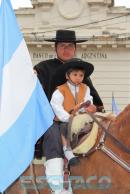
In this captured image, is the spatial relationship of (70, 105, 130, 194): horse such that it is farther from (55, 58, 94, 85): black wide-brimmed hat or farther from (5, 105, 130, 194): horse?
(55, 58, 94, 85): black wide-brimmed hat

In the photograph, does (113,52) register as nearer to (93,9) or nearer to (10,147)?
(93,9)

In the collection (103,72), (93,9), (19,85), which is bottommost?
(103,72)

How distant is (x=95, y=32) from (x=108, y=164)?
20874 millimetres

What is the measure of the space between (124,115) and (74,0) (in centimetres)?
2178

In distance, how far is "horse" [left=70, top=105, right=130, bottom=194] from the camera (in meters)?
4.89

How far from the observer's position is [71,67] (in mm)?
5652

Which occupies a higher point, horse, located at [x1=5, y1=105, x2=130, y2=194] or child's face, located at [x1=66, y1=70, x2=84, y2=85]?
child's face, located at [x1=66, y1=70, x2=84, y2=85]

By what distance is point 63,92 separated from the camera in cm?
556

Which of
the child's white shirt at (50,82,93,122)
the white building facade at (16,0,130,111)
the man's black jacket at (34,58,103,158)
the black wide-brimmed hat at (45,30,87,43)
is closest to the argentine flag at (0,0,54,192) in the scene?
the child's white shirt at (50,82,93,122)

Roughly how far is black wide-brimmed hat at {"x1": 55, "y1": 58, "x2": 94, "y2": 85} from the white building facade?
18.9 m

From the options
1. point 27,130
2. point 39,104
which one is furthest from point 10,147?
point 39,104

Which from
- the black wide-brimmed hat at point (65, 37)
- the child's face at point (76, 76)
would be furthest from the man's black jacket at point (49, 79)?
the child's face at point (76, 76)

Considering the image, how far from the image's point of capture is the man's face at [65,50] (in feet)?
20.6

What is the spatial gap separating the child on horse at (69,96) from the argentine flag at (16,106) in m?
0.30
